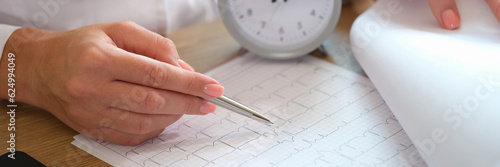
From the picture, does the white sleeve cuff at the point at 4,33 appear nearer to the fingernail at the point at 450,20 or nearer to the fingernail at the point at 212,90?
the fingernail at the point at 212,90

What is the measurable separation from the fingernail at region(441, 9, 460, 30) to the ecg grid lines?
0.24 meters

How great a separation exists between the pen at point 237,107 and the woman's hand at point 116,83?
0.02 metres

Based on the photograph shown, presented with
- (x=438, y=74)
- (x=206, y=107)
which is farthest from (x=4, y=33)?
(x=438, y=74)

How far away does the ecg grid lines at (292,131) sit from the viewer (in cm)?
106

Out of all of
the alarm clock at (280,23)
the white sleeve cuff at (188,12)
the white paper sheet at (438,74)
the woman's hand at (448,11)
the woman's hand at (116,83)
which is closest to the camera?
the white paper sheet at (438,74)

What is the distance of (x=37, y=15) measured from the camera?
4.92 feet

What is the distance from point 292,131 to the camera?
45.4 inches

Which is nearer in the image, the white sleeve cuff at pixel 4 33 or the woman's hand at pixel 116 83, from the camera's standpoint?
the woman's hand at pixel 116 83

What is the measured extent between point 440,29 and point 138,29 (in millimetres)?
730

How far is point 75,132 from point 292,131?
1.60ft

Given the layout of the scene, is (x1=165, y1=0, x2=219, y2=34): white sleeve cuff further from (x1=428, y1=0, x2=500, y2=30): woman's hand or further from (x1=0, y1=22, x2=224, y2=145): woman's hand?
(x1=428, y1=0, x2=500, y2=30): woman's hand

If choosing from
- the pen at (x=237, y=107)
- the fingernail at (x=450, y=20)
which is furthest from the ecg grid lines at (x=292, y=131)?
the fingernail at (x=450, y=20)

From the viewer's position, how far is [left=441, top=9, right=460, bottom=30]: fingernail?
4.19ft

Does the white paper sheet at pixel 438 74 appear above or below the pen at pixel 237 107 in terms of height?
below
